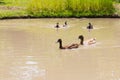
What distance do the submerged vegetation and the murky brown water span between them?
2901 millimetres

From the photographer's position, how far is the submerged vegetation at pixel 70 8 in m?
29.8

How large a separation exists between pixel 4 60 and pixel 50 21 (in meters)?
11.8

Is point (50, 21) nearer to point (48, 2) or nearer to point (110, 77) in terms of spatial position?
point (48, 2)

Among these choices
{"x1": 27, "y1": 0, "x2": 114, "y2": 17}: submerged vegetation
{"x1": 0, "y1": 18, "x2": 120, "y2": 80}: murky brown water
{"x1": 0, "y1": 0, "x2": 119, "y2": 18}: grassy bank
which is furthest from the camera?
→ {"x1": 27, "y1": 0, "x2": 114, "y2": 17}: submerged vegetation

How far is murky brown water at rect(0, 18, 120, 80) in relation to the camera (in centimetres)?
1423

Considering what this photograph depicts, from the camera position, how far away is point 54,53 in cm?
1778

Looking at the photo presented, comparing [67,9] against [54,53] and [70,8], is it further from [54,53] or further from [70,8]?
[54,53]

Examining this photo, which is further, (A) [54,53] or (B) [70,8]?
(B) [70,8]

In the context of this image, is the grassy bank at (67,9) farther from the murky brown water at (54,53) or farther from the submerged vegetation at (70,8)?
the murky brown water at (54,53)

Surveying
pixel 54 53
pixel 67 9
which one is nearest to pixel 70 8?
pixel 67 9

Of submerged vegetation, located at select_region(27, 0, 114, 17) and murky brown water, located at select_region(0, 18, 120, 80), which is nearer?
murky brown water, located at select_region(0, 18, 120, 80)

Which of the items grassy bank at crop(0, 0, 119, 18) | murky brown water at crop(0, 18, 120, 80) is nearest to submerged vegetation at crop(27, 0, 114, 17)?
grassy bank at crop(0, 0, 119, 18)

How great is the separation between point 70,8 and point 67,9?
225mm

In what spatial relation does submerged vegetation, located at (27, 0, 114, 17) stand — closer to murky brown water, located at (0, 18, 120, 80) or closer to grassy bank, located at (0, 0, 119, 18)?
grassy bank, located at (0, 0, 119, 18)
